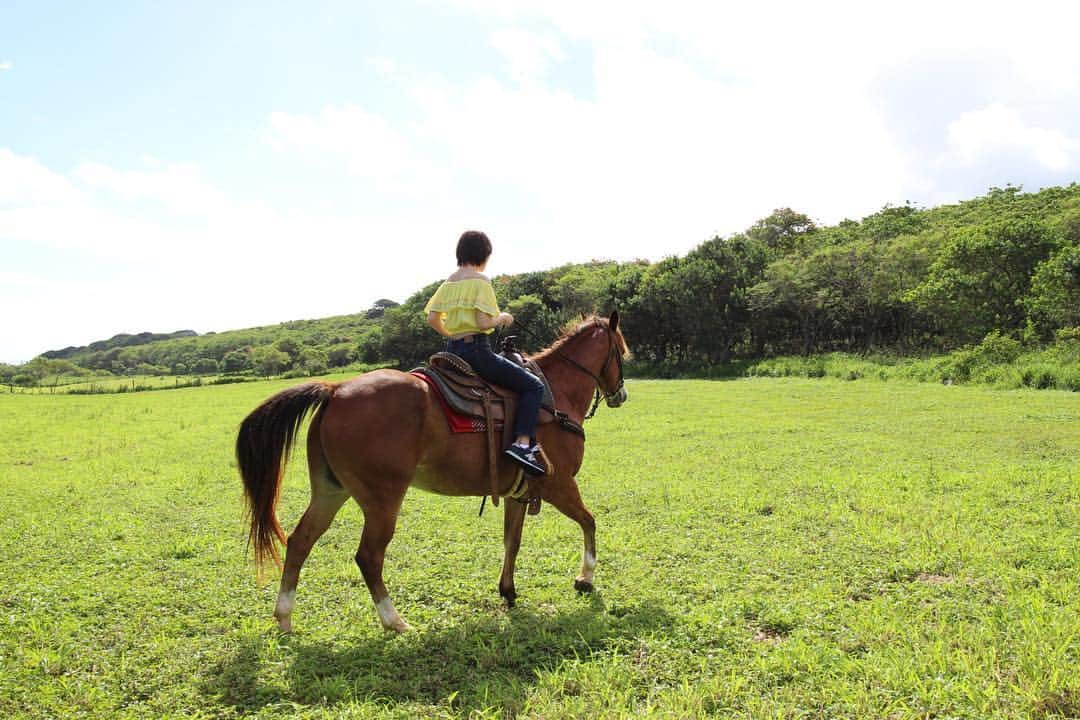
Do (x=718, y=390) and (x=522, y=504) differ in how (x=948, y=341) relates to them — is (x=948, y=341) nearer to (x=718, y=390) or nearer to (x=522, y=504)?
(x=718, y=390)

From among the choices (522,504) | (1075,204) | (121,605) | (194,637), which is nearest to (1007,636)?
(522,504)

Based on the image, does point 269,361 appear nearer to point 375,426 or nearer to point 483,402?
point 483,402

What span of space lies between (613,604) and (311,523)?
8.09 ft

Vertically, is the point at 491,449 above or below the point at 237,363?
below

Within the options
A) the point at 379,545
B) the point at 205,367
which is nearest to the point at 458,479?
the point at 379,545

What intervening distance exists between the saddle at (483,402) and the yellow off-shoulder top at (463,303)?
269 millimetres

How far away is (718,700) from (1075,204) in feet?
148

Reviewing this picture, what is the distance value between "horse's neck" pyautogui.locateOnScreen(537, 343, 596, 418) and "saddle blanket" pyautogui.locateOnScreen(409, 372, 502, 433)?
1092mm

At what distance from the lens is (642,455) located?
11.9 meters

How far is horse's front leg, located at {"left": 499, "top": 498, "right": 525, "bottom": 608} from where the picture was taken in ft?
16.4

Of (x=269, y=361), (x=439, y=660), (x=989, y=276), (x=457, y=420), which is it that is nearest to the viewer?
(x=439, y=660)

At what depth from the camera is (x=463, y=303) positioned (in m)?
4.76

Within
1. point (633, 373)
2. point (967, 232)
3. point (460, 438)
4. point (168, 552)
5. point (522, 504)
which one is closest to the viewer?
point (460, 438)

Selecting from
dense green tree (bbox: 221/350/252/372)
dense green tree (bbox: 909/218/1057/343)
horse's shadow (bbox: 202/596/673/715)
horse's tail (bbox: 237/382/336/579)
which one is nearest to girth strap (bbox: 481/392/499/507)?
horse's shadow (bbox: 202/596/673/715)
